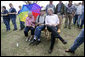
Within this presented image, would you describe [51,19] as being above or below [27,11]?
below

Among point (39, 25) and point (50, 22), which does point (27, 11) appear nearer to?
point (39, 25)

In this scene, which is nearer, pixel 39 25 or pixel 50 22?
pixel 50 22

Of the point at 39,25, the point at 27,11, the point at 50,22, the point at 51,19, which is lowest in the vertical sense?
the point at 39,25

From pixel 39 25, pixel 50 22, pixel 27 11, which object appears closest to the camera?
pixel 50 22

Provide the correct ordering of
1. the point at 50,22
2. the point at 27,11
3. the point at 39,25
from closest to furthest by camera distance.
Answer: the point at 50,22, the point at 39,25, the point at 27,11

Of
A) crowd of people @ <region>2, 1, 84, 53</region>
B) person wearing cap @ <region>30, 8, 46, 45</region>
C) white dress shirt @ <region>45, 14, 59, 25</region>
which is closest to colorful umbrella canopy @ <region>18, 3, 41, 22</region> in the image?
crowd of people @ <region>2, 1, 84, 53</region>

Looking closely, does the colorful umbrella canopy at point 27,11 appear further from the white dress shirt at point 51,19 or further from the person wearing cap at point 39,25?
the white dress shirt at point 51,19

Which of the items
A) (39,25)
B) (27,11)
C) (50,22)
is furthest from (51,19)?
(27,11)

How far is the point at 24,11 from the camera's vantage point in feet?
16.5

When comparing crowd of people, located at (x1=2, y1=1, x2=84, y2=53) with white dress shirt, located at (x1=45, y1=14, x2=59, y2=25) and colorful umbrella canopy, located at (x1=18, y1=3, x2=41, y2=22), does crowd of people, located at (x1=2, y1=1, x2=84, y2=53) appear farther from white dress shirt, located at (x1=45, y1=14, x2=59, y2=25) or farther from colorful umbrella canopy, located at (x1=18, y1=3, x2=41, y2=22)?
colorful umbrella canopy, located at (x1=18, y1=3, x2=41, y2=22)

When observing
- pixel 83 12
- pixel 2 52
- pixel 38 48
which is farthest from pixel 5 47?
pixel 83 12

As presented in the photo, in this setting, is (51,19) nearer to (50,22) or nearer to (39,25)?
(50,22)

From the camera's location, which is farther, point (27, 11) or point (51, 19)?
point (27, 11)

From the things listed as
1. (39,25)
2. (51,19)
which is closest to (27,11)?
(39,25)
